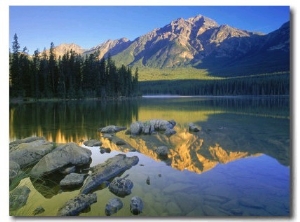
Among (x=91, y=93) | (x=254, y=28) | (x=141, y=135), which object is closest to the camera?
(x=254, y=28)

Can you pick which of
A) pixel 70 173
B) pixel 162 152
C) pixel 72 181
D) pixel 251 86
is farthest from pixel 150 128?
pixel 251 86

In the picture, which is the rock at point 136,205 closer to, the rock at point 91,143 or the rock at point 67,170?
the rock at point 67,170

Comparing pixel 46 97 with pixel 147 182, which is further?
pixel 46 97

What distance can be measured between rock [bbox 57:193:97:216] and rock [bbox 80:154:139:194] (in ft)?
1.03

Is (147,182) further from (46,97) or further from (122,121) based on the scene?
(46,97)

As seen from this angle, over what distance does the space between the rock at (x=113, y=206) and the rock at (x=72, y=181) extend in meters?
0.78

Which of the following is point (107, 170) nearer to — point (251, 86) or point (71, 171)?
point (71, 171)

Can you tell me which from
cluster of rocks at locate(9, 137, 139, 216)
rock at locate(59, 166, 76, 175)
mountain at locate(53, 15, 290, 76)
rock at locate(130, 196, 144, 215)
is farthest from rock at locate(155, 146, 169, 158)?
mountain at locate(53, 15, 290, 76)

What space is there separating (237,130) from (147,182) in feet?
16.8

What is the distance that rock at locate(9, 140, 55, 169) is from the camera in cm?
461

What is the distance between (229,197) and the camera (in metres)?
3.76

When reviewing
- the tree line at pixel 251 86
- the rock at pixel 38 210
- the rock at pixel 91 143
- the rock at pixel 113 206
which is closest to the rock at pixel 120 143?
the rock at pixel 91 143

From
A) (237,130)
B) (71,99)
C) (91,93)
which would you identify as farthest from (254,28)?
(91,93)
